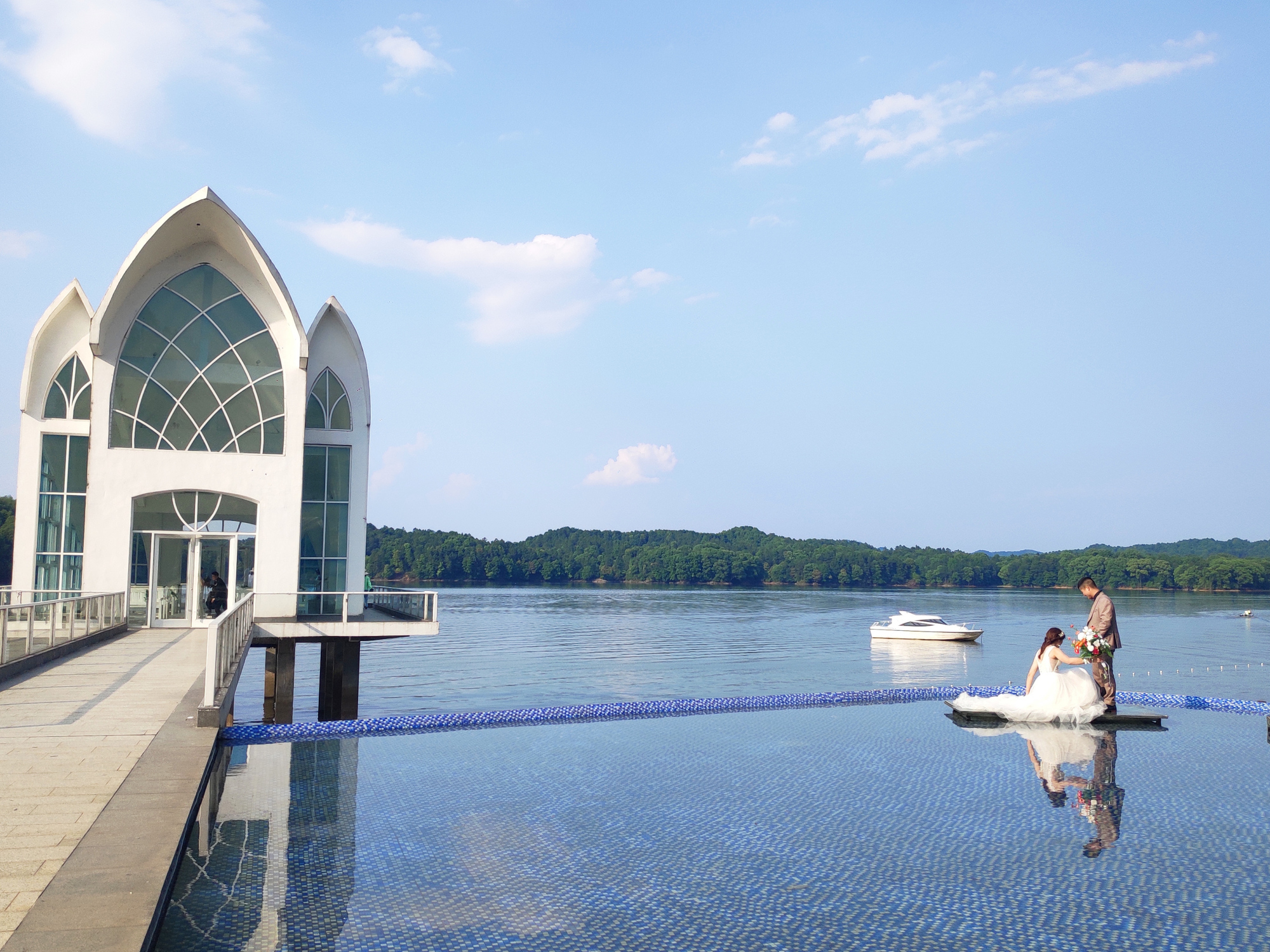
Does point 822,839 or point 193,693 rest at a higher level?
point 193,693

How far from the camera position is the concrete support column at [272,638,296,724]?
18.7 m

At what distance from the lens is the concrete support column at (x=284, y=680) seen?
61.4 feet

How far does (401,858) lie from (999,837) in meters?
4.68

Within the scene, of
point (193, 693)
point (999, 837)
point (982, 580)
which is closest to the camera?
point (999, 837)

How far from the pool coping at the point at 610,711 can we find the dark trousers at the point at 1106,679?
1999 mm

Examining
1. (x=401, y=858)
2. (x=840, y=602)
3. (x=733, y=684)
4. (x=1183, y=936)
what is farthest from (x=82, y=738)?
(x=840, y=602)

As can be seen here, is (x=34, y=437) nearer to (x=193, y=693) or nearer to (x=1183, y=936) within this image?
(x=193, y=693)

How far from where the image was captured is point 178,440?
19688 millimetres

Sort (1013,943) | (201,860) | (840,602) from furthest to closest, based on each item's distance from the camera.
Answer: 1. (840,602)
2. (201,860)
3. (1013,943)

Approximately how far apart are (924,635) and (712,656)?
15618 mm

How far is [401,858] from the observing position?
6918mm

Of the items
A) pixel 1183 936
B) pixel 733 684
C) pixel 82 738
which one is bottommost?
pixel 733 684

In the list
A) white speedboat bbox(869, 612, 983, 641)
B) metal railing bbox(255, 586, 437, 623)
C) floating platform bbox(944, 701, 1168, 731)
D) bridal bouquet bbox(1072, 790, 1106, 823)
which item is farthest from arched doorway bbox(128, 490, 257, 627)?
white speedboat bbox(869, 612, 983, 641)

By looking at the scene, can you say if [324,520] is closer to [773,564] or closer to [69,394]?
[69,394]
